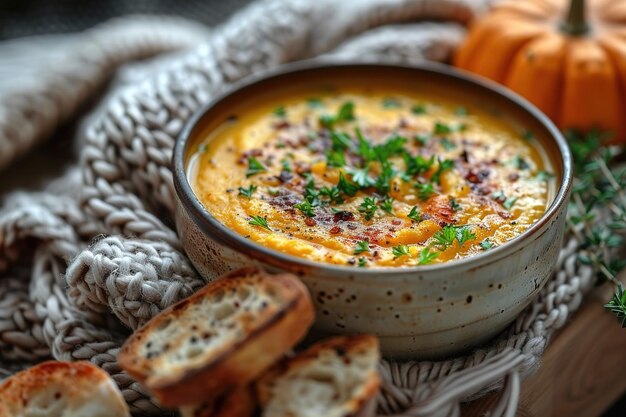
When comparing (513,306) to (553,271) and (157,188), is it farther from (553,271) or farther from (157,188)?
(157,188)

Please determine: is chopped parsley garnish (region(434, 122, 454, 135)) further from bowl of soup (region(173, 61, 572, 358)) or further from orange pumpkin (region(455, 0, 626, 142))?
orange pumpkin (region(455, 0, 626, 142))

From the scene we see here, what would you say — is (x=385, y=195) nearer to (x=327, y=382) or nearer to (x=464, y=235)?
(x=464, y=235)

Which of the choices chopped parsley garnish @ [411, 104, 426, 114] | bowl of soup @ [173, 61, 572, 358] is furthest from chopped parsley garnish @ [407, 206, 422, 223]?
chopped parsley garnish @ [411, 104, 426, 114]

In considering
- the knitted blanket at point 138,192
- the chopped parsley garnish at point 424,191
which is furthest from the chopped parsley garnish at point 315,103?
the chopped parsley garnish at point 424,191

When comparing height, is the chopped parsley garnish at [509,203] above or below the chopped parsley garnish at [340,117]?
below

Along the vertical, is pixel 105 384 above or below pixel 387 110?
below

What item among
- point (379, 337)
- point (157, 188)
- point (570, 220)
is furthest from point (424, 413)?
point (157, 188)

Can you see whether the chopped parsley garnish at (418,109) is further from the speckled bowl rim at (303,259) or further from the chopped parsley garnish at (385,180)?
the chopped parsley garnish at (385,180)
